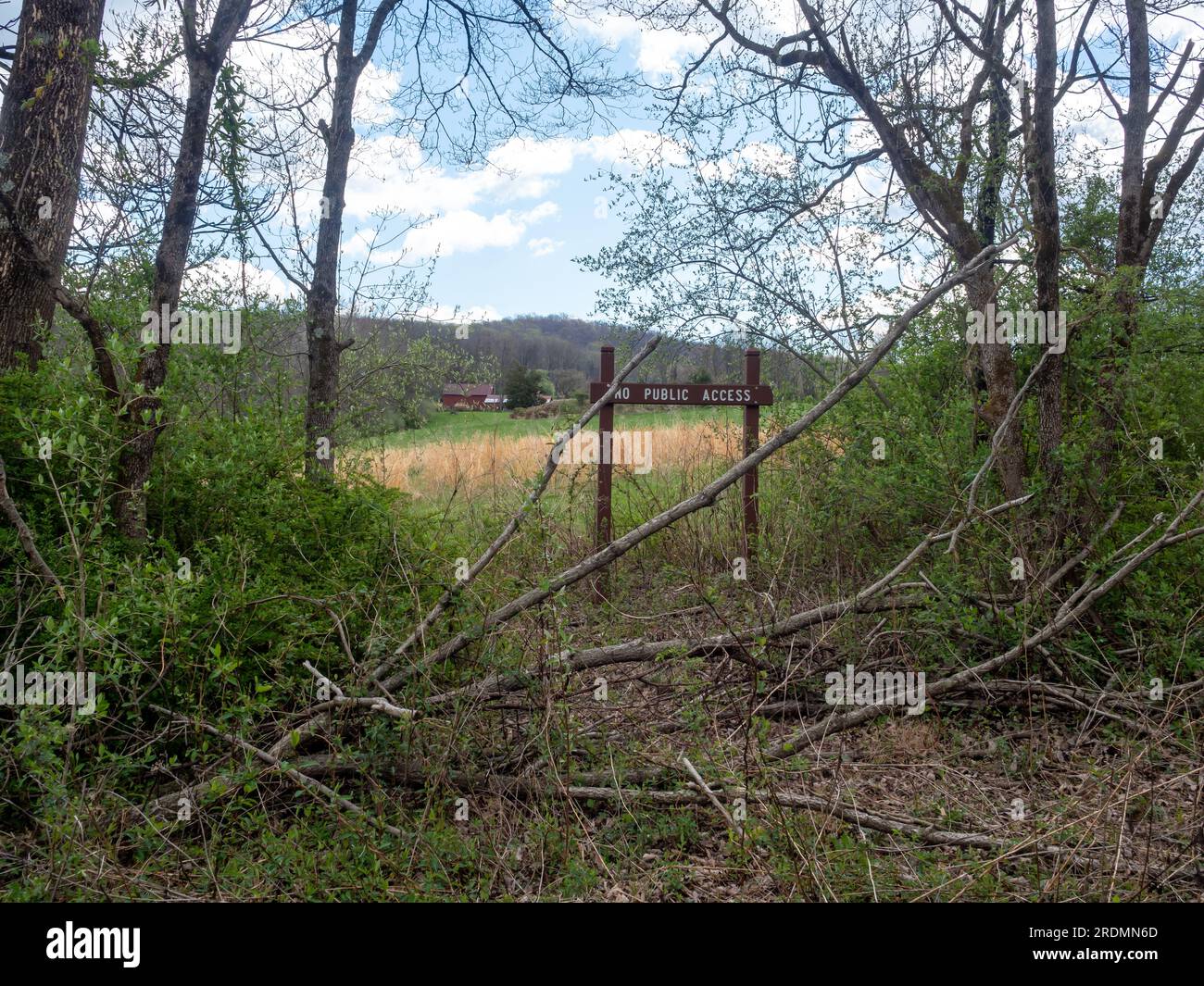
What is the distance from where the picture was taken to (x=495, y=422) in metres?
11.7

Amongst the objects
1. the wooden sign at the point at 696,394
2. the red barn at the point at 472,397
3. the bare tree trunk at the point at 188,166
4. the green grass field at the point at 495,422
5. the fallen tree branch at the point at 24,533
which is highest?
the bare tree trunk at the point at 188,166

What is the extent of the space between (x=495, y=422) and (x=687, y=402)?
353cm

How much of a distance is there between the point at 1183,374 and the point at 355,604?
590 centimetres

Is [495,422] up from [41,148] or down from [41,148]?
down

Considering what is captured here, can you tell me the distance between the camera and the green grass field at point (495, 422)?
11.7 m

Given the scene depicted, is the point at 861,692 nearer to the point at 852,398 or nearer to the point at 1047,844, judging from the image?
the point at 1047,844

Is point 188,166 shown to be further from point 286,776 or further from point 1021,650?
point 1021,650

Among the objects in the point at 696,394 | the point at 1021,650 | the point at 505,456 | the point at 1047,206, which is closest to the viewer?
the point at 1021,650

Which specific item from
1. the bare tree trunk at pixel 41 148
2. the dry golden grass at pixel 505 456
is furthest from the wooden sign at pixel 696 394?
the bare tree trunk at pixel 41 148

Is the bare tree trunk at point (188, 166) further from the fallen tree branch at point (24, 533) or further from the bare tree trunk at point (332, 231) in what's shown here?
the bare tree trunk at point (332, 231)

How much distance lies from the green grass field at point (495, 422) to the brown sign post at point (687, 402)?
5.92 feet

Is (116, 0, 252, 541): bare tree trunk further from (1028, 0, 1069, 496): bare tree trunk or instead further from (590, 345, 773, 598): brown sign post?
(1028, 0, 1069, 496): bare tree trunk

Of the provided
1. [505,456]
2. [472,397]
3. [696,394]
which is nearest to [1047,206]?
[696,394]
